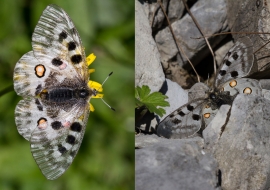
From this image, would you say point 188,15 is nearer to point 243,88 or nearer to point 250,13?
point 250,13

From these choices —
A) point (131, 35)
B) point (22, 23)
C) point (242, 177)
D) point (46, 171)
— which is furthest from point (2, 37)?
point (242, 177)

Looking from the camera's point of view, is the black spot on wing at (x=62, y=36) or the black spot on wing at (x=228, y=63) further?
the black spot on wing at (x=228, y=63)

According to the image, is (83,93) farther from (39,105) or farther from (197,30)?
(197,30)

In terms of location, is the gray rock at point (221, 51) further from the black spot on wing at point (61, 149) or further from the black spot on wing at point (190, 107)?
the black spot on wing at point (61, 149)

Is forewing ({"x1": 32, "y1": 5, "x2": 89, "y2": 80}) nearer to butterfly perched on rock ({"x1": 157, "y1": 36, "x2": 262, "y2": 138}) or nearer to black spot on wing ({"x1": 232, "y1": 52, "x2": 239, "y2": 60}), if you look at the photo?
butterfly perched on rock ({"x1": 157, "y1": 36, "x2": 262, "y2": 138})

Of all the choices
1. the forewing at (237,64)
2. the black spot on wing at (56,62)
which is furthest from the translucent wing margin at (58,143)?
A: the forewing at (237,64)

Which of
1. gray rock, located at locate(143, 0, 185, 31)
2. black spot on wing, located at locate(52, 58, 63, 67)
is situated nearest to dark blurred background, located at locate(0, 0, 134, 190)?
gray rock, located at locate(143, 0, 185, 31)

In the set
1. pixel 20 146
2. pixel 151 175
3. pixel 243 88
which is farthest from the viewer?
pixel 20 146
